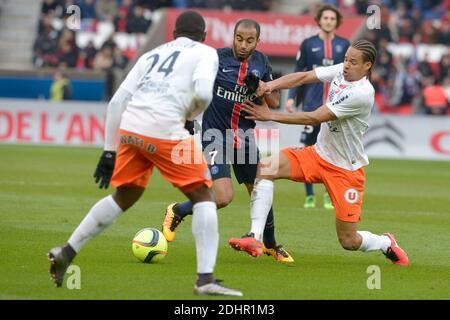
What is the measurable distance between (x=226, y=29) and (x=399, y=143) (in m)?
7.97

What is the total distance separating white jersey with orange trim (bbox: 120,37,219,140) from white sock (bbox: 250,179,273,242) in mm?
1891

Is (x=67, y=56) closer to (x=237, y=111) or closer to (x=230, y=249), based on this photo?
(x=230, y=249)

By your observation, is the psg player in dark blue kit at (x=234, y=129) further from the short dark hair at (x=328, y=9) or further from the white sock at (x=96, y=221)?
the short dark hair at (x=328, y=9)

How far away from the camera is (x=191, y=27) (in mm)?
8320

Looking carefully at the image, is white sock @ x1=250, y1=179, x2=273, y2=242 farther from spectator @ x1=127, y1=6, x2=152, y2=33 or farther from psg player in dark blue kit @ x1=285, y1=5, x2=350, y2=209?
spectator @ x1=127, y1=6, x2=152, y2=33

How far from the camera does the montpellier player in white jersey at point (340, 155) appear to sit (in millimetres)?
9945

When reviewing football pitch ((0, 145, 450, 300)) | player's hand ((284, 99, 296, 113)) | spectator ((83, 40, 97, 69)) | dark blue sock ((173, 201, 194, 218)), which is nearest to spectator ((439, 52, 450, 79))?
spectator ((83, 40, 97, 69))

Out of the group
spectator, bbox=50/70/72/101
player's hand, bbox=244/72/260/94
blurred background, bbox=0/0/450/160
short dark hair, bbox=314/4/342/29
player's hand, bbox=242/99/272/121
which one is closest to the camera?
player's hand, bbox=242/99/272/121

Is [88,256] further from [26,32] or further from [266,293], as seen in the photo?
[26,32]

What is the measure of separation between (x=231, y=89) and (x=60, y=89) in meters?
20.3

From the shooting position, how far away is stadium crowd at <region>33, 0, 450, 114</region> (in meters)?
30.9

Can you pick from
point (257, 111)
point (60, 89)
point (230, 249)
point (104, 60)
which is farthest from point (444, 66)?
point (257, 111)

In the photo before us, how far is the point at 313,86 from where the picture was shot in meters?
15.5

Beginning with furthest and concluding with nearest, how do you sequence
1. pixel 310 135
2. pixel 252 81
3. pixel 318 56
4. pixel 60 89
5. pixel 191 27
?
pixel 60 89 < pixel 310 135 < pixel 318 56 < pixel 252 81 < pixel 191 27
